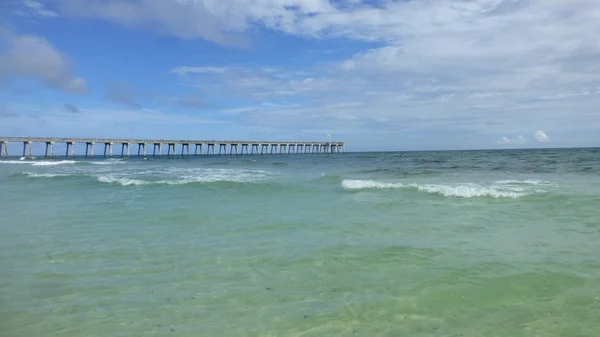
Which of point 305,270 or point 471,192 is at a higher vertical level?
point 471,192

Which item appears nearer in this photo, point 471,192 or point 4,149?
point 471,192

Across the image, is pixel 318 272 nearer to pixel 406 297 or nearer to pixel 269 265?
pixel 269 265

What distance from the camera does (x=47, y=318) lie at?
16.9 ft

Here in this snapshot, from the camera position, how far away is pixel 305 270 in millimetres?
6961

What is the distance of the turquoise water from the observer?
5000 mm

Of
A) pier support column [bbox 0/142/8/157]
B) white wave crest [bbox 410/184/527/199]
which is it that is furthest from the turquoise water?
pier support column [bbox 0/142/8/157]

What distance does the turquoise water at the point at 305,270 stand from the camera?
197 inches

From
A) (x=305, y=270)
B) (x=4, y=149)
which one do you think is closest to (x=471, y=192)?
(x=305, y=270)

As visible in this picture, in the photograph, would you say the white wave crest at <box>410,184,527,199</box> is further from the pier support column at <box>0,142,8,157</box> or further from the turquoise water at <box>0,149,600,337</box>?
the pier support column at <box>0,142,8,157</box>

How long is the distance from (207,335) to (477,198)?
41.0 ft

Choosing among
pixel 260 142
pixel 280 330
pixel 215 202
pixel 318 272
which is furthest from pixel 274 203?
pixel 260 142

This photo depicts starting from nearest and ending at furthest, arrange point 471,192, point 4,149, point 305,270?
point 305,270 → point 471,192 → point 4,149

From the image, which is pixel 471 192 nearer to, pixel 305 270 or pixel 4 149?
pixel 305 270

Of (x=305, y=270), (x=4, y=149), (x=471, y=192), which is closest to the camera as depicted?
(x=305, y=270)
